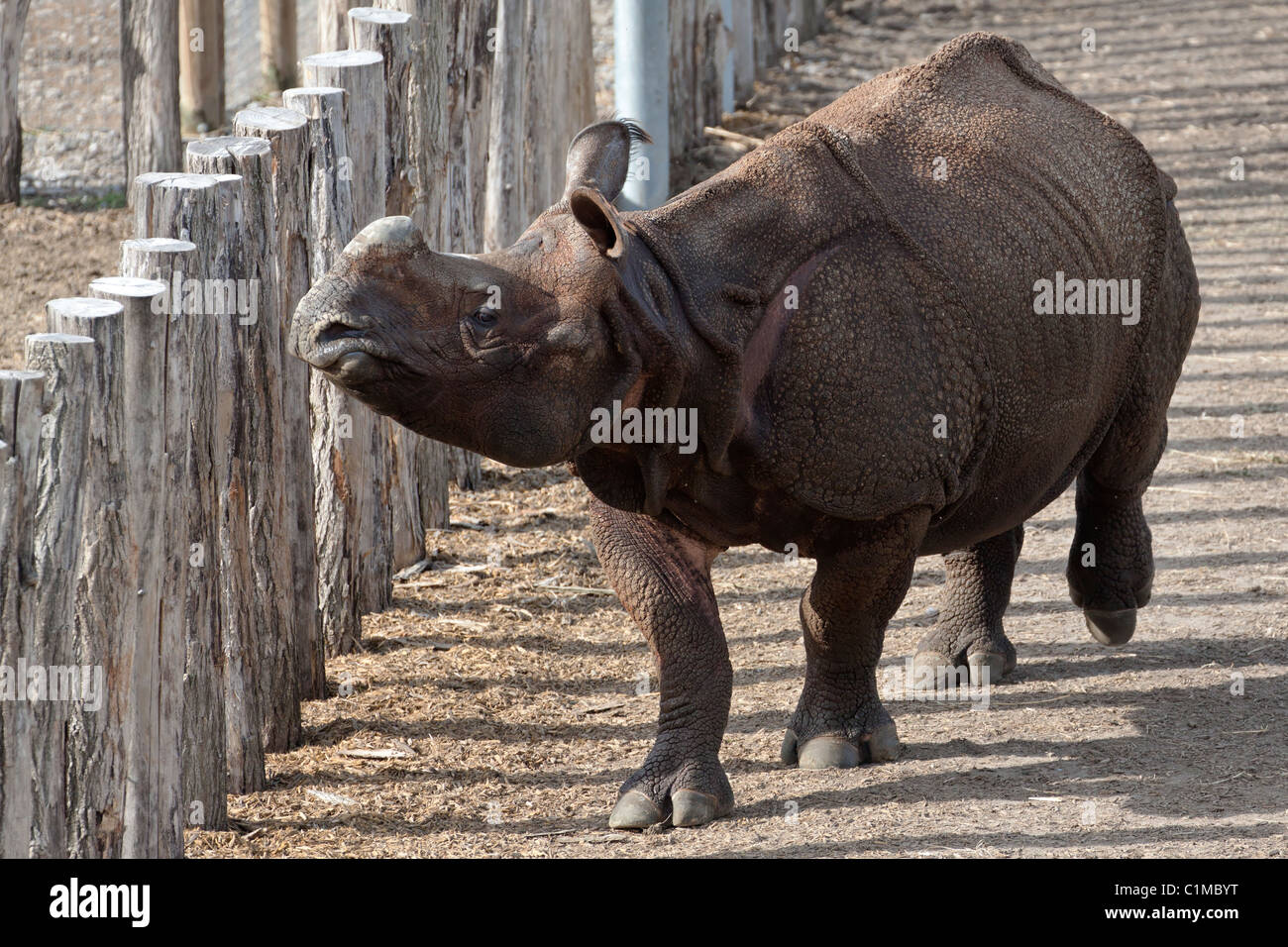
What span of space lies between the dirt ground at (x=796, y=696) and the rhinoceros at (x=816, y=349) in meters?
0.28

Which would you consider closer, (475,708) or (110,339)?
(110,339)

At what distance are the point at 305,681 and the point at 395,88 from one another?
2.14 m

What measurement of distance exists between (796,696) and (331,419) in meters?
1.82

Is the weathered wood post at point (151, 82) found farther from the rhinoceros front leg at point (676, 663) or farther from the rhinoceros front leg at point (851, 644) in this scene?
the rhinoceros front leg at point (851, 644)

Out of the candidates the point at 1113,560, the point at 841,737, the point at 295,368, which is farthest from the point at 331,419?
the point at 1113,560

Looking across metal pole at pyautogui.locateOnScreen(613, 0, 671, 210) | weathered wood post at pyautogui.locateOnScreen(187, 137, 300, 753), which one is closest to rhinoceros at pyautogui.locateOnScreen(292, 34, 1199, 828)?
weathered wood post at pyautogui.locateOnScreen(187, 137, 300, 753)

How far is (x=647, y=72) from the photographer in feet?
32.3

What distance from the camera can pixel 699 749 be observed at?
4.96 metres

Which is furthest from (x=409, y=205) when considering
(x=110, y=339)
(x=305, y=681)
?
(x=110, y=339)

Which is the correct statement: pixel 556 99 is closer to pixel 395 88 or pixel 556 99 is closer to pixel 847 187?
pixel 395 88

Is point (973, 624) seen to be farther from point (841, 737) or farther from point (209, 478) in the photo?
point (209, 478)

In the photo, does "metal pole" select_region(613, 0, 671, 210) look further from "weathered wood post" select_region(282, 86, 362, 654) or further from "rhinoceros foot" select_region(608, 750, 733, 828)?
"rhinoceros foot" select_region(608, 750, 733, 828)

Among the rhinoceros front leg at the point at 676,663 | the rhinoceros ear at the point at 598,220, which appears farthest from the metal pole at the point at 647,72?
the rhinoceros ear at the point at 598,220

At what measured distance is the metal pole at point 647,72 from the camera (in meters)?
9.77
